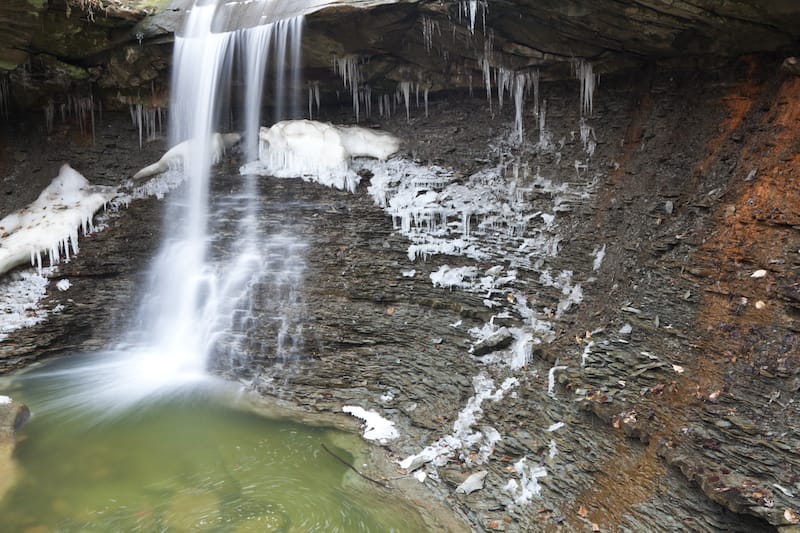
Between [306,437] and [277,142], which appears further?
[277,142]

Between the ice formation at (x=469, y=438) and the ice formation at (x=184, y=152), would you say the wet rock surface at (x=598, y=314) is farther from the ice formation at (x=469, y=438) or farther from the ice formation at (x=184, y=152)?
the ice formation at (x=184, y=152)

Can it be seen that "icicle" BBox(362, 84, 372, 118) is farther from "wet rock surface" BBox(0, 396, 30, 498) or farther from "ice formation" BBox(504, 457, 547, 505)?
"wet rock surface" BBox(0, 396, 30, 498)

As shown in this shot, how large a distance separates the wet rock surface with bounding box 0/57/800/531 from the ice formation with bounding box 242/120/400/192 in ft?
1.12

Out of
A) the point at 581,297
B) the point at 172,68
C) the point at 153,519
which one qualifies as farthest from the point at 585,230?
the point at 172,68

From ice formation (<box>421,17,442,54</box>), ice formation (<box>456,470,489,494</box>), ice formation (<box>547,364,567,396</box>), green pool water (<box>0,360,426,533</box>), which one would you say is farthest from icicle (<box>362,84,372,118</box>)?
ice formation (<box>456,470,489,494</box>)

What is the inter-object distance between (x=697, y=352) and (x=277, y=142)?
8087 mm

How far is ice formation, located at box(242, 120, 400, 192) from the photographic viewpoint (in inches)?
398

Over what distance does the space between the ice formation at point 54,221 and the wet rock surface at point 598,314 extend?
1.17ft

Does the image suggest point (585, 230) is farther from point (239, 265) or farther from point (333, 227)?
point (239, 265)

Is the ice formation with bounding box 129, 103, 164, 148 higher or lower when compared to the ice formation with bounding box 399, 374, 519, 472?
higher

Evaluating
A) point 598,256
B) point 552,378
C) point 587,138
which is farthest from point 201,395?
point 587,138

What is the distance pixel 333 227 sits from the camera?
384 inches

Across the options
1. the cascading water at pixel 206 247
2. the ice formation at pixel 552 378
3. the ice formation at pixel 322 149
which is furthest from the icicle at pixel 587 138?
the cascading water at pixel 206 247

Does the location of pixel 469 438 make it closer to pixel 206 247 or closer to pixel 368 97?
pixel 206 247
